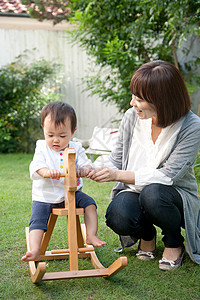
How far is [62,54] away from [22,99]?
149 cm

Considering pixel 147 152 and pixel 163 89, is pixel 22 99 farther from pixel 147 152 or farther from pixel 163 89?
pixel 163 89

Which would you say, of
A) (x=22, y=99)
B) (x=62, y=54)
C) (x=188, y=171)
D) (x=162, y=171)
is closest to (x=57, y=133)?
(x=162, y=171)

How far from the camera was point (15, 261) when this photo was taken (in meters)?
2.48

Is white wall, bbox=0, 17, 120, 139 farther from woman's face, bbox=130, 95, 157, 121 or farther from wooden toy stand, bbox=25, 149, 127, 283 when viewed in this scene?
wooden toy stand, bbox=25, 149, 127, 283

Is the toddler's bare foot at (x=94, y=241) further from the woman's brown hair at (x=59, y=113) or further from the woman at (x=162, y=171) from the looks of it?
the woman's brown hair at (x=59, y=113)

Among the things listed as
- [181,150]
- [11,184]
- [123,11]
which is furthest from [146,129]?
[123,11]

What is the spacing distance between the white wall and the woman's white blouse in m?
5.63

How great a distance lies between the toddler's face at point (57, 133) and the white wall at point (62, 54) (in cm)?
574

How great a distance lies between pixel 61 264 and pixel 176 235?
75 centimetres

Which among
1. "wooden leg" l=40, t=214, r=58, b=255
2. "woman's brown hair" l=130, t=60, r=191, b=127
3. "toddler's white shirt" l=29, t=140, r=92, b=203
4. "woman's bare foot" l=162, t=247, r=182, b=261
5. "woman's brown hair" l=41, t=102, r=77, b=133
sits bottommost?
"woman's bare foot" l=162, t=247, r=182, b=261

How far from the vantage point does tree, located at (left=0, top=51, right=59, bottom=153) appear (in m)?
7.35

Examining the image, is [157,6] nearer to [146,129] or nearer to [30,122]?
[146,129]

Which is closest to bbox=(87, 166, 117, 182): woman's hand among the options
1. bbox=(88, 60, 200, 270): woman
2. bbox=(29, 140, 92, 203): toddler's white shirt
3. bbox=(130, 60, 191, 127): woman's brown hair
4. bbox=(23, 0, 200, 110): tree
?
bbox=(88, 60, 200, 270): woman

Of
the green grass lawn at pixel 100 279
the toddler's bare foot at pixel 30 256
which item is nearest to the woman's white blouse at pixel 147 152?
the green grass lawn at pixel 100 279
